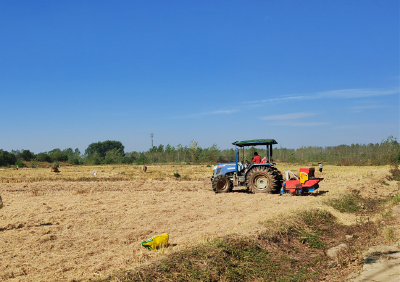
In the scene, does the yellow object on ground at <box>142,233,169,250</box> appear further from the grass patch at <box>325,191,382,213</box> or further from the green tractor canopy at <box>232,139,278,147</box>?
the green tractor canopy at <box>232,139,278,147</box>

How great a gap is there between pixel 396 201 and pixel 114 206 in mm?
10396

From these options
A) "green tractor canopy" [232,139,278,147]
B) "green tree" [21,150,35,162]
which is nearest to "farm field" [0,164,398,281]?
"green tractor canopy" [232,139,278,147]

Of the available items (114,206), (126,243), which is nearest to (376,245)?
(126,243)

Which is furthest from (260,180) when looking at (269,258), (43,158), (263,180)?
(43,158)

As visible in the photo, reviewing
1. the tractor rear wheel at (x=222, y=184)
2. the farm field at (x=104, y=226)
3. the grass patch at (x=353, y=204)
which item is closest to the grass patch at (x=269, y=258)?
the farm field at (x=104, y=226)

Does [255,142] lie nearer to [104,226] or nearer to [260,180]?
[260,180]

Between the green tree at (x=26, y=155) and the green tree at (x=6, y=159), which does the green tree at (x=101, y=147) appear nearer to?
the green tree at (x=26, y=155)

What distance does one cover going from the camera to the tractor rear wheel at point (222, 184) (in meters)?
15.4

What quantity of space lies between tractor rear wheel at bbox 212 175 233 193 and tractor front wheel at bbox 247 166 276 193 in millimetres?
1080

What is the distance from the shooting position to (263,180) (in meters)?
14.6

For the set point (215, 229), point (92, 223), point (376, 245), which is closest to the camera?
point (376, 245)

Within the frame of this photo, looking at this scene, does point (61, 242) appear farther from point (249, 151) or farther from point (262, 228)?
point (249, 151)

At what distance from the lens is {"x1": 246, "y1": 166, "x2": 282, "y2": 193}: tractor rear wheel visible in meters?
14.4

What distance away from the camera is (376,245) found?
23.3 feet
